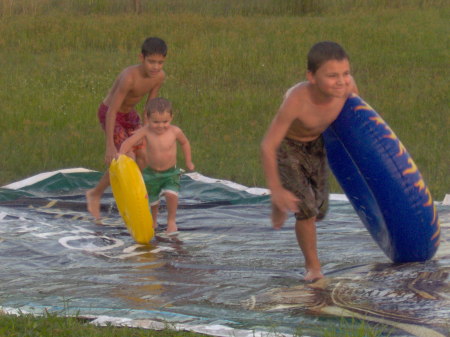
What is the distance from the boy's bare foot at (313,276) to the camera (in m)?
4.86

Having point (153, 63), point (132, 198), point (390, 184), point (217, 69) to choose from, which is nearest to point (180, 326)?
point (390, 184)

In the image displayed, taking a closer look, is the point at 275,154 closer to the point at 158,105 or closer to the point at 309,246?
the point at 309,246

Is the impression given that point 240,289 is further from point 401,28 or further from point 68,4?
point 68,4

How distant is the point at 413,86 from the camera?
1345 cm

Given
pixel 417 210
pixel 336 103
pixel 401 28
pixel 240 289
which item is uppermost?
pixel 401 28

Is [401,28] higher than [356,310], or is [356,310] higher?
[401,28]

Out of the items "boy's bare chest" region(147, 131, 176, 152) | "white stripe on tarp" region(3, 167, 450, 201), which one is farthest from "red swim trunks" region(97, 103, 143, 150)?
"white stripe on tarp" region(3, 167, 450, 201)

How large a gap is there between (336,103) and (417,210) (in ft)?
2.45

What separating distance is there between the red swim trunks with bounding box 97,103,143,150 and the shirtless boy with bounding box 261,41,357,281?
2668 millimetres

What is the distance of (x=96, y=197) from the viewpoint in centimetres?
722

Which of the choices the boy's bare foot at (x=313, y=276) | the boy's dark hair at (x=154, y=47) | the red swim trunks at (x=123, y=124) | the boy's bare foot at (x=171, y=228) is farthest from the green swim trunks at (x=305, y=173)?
the red swim trunks at (x=123, y=124)

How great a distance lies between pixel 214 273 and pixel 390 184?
3.74ft

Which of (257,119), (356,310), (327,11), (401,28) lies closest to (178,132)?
(356,310)

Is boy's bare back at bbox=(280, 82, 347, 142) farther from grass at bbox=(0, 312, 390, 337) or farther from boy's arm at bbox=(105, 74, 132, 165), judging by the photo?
boy's arm at bbox=(105, 74, 132, 165)
